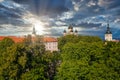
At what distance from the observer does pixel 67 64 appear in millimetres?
47906

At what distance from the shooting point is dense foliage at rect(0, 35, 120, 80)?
45.4 meters

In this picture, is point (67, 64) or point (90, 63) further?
point (90, 63)

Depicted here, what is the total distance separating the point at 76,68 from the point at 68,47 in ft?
31.8

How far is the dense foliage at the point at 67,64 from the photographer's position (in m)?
45.4

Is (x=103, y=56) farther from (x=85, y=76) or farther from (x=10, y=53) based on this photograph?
(x=10, y=53)

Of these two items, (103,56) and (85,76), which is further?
(103,56)

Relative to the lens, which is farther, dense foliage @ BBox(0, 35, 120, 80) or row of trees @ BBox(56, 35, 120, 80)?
dense foliage @ BBox(0, 35, 120, 80)

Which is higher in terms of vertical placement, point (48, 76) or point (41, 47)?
point (41, 47)

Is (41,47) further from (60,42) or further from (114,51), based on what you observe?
(60,42)

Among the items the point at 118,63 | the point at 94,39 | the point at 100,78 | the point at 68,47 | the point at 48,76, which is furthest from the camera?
the point at 94,39

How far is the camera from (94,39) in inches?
3391

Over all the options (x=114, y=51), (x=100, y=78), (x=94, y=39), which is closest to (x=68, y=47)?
(x=114, y=51)

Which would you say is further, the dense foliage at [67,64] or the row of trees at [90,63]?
the dense foliage at [67,64]

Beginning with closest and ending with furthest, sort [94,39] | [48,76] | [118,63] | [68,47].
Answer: [118,63], [48,76], [68,47], [94,39]
